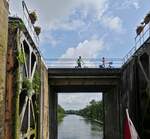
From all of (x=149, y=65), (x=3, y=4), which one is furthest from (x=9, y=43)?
(x=149, y=65)

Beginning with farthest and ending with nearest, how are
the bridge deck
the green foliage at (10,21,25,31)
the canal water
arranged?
the canal water, the bridge deck, the green foliage at (10,21,25,31)

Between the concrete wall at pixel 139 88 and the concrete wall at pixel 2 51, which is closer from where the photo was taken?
the concrete wall at pixel 2 51

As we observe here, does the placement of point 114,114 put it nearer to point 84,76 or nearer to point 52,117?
point 84,76

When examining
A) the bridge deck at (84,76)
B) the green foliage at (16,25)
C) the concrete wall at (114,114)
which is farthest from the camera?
the concrete wall at (114,114)

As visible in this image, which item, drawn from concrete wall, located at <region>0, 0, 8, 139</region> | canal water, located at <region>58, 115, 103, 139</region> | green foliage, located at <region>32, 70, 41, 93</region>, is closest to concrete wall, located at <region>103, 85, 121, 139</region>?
green foliage, located at <region>32, 70, 41, 93</region>

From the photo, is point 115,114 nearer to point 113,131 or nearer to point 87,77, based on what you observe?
point 113,131

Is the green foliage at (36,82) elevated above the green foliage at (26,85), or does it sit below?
above

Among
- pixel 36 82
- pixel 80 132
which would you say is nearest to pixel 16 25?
pixel 36 82

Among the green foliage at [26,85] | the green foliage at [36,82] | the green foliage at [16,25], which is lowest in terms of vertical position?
the green foliage at [26,85]

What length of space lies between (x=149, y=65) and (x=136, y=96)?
3.86 metres

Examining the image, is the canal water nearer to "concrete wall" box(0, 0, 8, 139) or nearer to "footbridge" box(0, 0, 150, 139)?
"footbridge" box(0, 0, 150, 139)

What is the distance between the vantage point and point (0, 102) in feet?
37.4

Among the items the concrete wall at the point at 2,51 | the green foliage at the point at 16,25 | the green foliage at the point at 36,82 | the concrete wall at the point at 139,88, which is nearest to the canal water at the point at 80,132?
the concrete wall at the point at 139,88

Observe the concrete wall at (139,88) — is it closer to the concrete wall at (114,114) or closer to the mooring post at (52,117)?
the concrete wall at (114,114)
